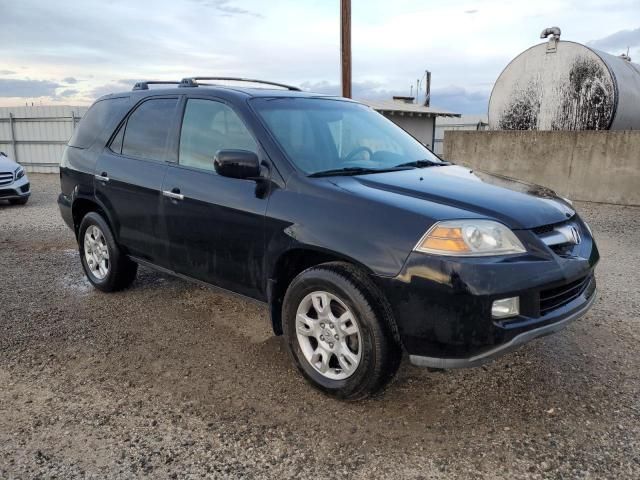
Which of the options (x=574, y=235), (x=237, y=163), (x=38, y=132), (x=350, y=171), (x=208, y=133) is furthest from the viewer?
(x=38, y=132)

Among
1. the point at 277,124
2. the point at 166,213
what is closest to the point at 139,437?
the point at 166,213

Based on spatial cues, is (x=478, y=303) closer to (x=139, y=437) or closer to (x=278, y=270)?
(x=278, y=270)

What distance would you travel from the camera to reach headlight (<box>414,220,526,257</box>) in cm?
267

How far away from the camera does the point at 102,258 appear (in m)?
5.12

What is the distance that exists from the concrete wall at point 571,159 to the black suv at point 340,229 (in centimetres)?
803

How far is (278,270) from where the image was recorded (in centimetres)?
334

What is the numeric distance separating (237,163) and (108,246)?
2.20 meters

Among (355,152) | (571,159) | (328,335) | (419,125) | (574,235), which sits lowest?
(328,335)

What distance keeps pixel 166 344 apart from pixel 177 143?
154 centimetres

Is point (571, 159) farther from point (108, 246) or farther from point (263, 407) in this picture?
point (263, 407)

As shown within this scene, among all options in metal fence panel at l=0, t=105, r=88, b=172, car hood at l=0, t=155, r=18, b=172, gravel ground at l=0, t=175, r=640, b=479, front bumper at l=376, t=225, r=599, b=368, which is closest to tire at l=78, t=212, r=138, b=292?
gravel ground at l=0, t=175, r=640, b=479

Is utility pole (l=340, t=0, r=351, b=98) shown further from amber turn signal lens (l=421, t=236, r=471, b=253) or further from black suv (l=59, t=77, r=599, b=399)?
amber turn signal lens (l=421, t=236, r=471, b=253)

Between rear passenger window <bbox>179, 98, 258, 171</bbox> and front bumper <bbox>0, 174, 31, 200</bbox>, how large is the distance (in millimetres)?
9020

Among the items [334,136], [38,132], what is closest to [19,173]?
[38,132]
